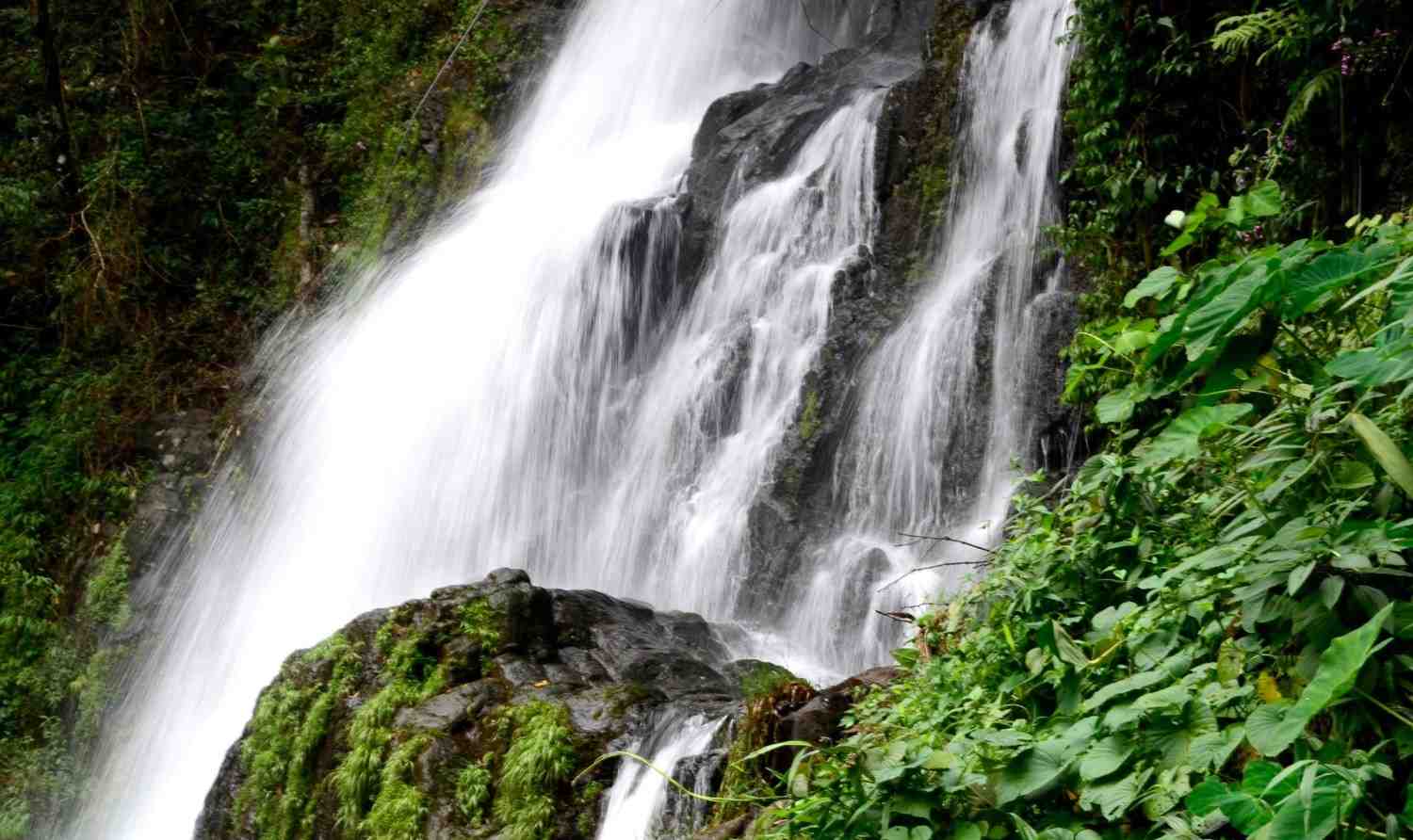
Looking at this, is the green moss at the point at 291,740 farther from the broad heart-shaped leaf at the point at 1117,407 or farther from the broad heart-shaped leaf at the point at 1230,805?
the broad heart-shaped leaf at the point at 1230,805

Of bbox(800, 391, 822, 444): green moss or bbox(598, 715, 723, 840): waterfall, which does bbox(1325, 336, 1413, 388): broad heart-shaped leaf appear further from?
bbox(800, 391, 822, 444): green moss

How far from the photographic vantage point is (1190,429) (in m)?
2.78

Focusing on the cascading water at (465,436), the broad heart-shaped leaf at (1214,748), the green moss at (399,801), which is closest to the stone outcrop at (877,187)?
the cascading water at (465,436)

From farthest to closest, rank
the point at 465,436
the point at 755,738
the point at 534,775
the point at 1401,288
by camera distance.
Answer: the point at 465,436 → the point at 534,775 → the point at 755,738 → the point at 1401,288

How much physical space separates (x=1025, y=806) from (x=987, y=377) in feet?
18.0

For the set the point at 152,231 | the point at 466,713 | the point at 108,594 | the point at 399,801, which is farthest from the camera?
the point at 152,231

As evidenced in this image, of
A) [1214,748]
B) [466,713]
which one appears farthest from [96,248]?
[1214,748]

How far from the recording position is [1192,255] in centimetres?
650

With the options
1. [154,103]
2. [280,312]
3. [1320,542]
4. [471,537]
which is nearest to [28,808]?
[471,537]

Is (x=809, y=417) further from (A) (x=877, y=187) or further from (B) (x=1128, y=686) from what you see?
(B) (x=1128, y=686)

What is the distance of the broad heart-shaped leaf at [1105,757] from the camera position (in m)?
2.44

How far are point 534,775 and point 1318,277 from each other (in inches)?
165

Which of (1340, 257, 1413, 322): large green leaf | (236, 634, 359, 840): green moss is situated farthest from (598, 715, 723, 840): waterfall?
(1340, 257, 1413, 322): large green leaf

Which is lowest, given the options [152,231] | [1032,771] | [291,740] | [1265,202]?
[1032,771]
